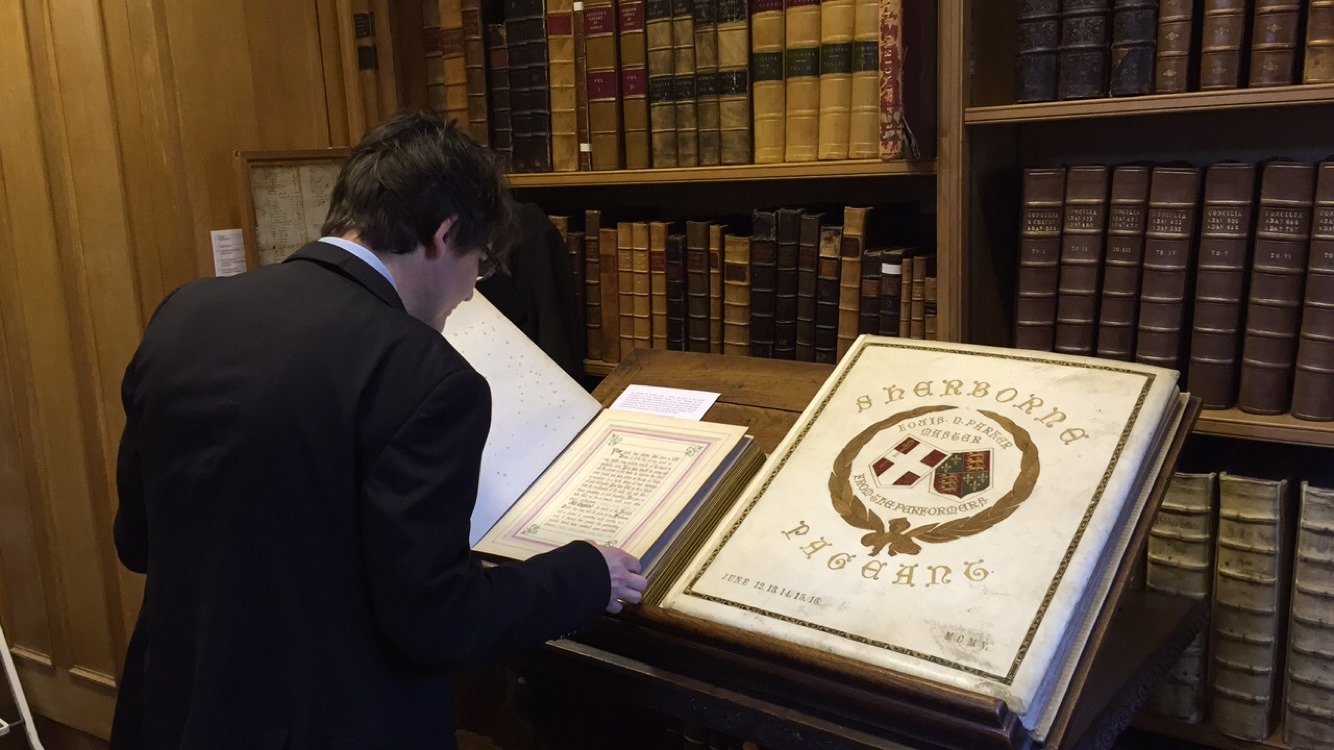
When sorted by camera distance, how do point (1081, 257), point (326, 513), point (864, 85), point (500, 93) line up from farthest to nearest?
point (500, 93) < point (864, 85) < point (1081, 257) < point (326, 513)

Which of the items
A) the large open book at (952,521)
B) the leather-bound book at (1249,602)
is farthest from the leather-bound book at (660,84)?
the leather-bound book at (1249,602)

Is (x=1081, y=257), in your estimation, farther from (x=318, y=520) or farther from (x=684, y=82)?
(x=318, y=520)

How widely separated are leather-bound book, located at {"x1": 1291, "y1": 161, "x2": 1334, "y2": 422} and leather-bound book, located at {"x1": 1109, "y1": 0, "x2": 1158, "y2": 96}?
26cm

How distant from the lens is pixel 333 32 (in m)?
2.28

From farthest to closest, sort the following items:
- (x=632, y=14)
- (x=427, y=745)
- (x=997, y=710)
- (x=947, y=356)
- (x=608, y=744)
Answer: (x=632, y=14)
(x=608, y=744)
(x=947, y=356)
(x=427, y=745)
(x=997, y=710)

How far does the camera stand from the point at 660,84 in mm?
1937

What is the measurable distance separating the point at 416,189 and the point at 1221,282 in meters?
1.10

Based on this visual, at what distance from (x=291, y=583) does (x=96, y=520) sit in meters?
1.60

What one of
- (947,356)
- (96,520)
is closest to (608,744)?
(947,356)

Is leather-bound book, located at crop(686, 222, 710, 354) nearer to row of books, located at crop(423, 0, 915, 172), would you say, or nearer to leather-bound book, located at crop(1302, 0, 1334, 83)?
row of books, located at crop(423, 0, 915, 172)

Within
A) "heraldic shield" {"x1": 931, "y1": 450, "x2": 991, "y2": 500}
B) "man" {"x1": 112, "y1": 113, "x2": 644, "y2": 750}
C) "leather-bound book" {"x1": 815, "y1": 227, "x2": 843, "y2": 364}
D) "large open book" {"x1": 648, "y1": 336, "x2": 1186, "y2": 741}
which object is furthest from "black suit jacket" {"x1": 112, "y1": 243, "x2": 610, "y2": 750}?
"leather-bound book" {"x1": 815, "y1": 227, "x2": 843, "y2": 364}

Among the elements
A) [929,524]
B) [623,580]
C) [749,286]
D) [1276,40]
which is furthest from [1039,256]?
[623,580]

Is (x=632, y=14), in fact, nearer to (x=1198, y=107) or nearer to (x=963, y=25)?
(x=963, y=25)

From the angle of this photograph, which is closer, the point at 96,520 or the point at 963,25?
the point at 963,25
